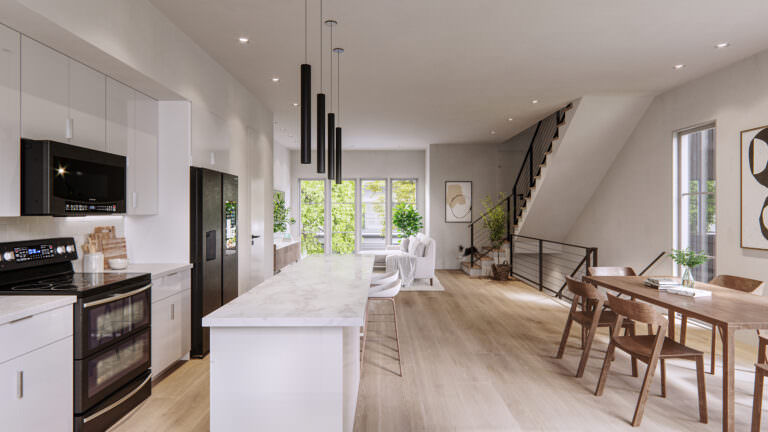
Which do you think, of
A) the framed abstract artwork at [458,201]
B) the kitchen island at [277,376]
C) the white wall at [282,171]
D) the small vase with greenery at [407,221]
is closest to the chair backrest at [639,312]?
the kitchen island at [277,376]

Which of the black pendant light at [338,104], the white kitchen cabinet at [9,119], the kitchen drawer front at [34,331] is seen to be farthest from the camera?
the black pendant light at [338,104]

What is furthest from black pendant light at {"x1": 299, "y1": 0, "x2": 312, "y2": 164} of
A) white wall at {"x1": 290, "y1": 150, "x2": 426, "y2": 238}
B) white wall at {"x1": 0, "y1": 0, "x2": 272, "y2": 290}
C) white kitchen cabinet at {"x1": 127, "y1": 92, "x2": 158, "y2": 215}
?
white wall at {"x1": 290, "y1": 150, "x2": 426, "y2": 238}

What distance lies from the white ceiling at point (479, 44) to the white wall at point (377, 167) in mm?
4044

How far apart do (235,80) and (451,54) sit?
2.54m

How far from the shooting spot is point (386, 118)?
22.5 feet

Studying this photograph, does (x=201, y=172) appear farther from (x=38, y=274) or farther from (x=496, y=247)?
(x=496, y=247)

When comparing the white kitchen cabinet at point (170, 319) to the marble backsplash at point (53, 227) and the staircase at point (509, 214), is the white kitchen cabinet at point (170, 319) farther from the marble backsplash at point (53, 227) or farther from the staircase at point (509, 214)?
the staircase at point (509, 214)

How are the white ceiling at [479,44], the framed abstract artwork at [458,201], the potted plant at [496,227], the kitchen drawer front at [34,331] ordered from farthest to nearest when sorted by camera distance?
the framed abstract artwork at [458,201]
the potted plant at [496,227]
the white ceiling at [479,44]
the kitchen drawer front at [34,331]

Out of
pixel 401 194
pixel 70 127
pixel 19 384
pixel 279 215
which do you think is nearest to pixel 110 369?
pixel 19 384

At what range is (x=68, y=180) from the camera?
2541 millimetres

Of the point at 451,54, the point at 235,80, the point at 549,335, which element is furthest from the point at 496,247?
the point at 235,80

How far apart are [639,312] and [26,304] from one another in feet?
11.5

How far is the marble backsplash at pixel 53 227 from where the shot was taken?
101 inches

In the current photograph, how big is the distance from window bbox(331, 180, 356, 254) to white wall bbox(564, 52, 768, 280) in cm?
509
